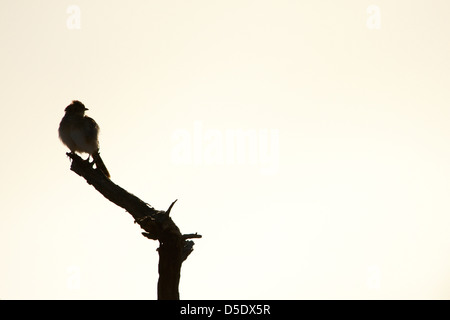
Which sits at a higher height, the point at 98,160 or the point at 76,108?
the point at 76,108

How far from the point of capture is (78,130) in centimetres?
1523

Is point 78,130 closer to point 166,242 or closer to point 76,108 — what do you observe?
point 76,108

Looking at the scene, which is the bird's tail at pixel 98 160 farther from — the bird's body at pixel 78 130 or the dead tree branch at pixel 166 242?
the dead tree branch at pixel 166 242

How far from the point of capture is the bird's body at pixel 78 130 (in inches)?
598

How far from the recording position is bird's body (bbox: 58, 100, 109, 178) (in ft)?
49.8

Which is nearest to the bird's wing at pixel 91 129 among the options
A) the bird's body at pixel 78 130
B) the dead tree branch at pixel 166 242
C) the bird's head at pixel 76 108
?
the bird's body at pixel 78 130

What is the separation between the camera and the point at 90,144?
49.7 feet

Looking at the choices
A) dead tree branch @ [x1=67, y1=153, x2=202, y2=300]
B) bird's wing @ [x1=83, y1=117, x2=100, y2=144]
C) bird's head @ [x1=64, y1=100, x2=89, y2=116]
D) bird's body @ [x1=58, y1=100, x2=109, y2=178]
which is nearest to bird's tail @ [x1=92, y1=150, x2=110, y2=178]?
bird's body @ [x1=58, y1=100, x2=109, y2=178]

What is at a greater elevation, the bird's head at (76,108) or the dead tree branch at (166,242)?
the bird's head at (76,108)

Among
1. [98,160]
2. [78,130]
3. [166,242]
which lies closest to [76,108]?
[78,130]

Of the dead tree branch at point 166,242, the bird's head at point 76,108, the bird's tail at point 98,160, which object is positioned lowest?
the dead tree branch at point 166,242
